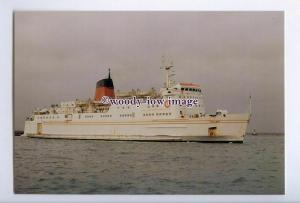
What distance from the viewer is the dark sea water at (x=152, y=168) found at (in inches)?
126

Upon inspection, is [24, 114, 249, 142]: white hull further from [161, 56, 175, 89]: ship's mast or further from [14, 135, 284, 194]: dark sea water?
[161, 56, 175, 89]: ship's mast

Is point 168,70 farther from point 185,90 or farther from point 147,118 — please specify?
point 147,118

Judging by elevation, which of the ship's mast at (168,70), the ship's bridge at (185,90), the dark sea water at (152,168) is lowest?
the dark sea water at (152,168)

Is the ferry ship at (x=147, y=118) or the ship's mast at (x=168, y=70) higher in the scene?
the ship's mast at (x=168, y=70)

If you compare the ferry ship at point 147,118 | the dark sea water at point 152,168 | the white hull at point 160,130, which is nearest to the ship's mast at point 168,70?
the ferry ship at point 147,118

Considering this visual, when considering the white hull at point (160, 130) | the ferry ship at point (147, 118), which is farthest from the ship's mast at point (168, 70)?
the white hull at point (160, 130)

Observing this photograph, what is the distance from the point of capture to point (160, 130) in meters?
3.29

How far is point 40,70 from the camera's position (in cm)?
323

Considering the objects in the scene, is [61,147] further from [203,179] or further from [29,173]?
[203,179]

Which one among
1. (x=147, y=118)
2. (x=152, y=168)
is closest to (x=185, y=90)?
(x=147, y=118)

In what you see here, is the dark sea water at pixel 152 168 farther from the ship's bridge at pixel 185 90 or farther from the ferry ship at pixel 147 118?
the ship's bridge at pixel 185 90

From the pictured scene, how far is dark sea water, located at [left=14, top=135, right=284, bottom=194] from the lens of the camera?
3.21 meters

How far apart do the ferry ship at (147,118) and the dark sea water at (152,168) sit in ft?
0.20

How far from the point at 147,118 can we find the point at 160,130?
0.39 ft
